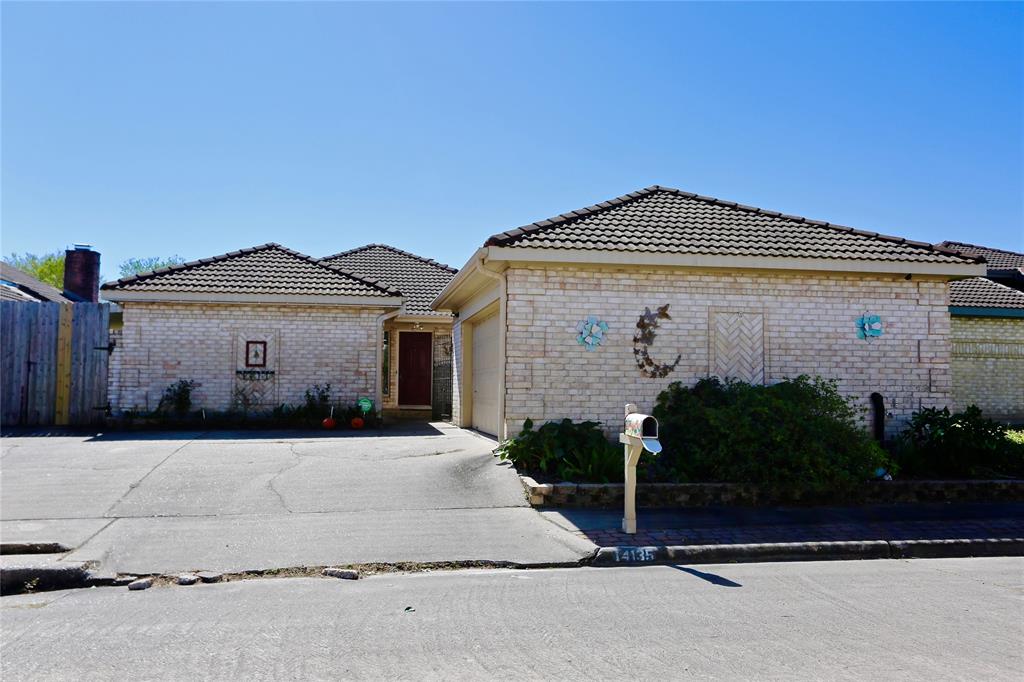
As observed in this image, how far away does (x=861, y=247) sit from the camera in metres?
11.4

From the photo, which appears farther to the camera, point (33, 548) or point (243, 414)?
point (243, 414)

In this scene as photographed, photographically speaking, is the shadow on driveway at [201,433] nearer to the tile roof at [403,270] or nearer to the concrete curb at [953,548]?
the tile roof at [403,270]

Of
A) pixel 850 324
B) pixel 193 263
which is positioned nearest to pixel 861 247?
pixel 850 324

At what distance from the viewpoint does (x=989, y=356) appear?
60.0 feet

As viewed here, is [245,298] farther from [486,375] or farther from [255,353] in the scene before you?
[486,375]

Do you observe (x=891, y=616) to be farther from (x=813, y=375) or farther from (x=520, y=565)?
(x=813, y=375)

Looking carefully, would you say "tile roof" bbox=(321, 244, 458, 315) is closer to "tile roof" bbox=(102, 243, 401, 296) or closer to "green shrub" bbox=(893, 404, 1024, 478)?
"tile roof" bbox=(102, 243, 401, 296)

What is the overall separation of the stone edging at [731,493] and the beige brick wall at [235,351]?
7247 millimetres

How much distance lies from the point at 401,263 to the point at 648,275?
43.9ft

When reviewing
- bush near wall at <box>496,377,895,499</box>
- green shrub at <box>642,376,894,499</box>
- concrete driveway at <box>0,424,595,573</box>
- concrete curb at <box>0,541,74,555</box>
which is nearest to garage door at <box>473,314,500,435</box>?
concrete driveway at <box>0,424,595,573</box>

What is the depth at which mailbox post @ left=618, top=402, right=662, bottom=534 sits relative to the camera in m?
6.79

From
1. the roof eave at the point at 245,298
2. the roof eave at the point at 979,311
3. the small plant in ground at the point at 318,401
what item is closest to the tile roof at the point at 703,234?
the roof eave at the point at 245,298

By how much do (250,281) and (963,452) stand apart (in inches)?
509

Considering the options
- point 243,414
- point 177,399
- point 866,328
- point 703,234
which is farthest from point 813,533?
point 177,399
